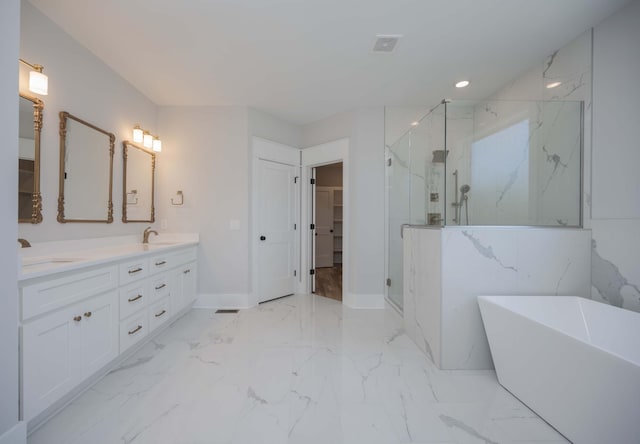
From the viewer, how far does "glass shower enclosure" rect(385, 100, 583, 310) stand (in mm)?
2104

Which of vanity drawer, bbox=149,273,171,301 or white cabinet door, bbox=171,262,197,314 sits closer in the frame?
vanity drawer, bbox=149,273,171,301

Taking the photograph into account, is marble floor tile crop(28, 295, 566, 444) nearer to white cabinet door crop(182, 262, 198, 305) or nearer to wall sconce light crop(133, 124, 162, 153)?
white cabinet door crop(182, 262, 198, 305)

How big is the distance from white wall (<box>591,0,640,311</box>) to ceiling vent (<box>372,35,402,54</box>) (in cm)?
150

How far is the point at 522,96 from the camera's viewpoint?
2650 millimetres

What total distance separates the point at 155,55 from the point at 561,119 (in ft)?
11.6

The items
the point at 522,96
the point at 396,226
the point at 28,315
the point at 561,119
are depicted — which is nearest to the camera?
the point at 28,315

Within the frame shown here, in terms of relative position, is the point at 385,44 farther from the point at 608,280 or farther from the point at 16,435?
the point at 16,435

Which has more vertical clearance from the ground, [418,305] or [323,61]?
[323,61]

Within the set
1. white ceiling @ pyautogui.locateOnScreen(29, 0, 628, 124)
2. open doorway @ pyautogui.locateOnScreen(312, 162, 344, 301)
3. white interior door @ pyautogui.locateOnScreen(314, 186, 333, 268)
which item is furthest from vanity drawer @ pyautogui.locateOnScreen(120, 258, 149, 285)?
white interior door @ pyautogui.locateOnScreen(314, 186, 333, 268)

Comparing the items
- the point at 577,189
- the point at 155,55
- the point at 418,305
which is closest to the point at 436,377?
the point at 418,305

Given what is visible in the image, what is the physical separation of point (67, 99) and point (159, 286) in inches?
66.9

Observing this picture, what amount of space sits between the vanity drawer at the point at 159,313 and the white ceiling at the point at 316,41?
223 cm

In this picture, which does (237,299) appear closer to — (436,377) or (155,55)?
(436,377)

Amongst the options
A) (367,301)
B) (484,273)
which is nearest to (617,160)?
(484,273)
